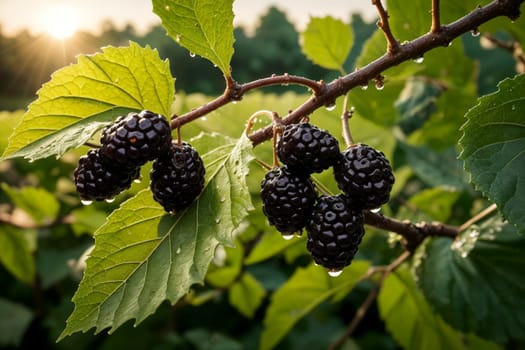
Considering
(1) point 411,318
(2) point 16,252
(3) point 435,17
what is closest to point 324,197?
(3) point 435,17

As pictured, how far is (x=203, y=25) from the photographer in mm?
1023

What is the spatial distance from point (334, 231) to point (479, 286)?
746mm

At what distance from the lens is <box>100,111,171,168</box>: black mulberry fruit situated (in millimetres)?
907

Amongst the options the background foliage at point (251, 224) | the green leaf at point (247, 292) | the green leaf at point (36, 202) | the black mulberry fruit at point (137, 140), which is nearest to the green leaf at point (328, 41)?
the background foliage at point (251, 224)

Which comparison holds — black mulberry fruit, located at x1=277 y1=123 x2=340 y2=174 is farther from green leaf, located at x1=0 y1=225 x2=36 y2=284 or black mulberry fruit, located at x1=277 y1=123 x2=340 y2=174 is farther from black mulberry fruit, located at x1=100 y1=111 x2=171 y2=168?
green leaf, located at x1=0 y1=225 x2=36 y2=284

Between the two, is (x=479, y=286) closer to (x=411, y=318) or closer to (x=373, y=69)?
(x=411, y=318)

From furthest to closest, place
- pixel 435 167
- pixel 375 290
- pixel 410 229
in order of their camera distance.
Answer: pixel 435 167, pixel 375 290, pixel 410 229

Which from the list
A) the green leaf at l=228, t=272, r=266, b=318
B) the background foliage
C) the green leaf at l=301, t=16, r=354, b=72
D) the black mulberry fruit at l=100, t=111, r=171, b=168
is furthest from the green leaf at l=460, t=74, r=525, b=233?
the green leaf at l=228, t=272, r=266, b=318

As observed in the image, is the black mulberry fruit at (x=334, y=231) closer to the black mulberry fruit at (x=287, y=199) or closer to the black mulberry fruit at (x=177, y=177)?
the black mulberry fruit at (x=287, y=199)

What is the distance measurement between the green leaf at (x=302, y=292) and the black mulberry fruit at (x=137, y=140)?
2.90ft

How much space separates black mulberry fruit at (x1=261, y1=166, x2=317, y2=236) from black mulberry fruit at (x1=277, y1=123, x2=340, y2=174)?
26mm

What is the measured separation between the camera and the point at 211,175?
1.02 metres

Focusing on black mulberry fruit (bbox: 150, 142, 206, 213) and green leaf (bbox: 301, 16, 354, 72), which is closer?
black mulberry fruit (bbox: 150, 142, 206, 213)

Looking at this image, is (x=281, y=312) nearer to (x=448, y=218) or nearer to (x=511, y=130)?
(x=448, y=218)
